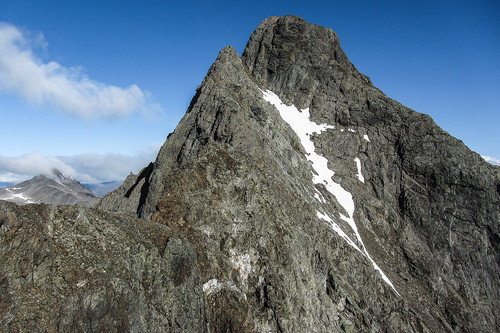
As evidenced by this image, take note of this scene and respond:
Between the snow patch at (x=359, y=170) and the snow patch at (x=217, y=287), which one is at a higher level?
the snow patch at (x=359, y=170)

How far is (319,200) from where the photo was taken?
42906 millimetres

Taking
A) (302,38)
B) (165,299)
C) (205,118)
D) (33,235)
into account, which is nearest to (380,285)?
(165,299)

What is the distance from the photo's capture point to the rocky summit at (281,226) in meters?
13.8

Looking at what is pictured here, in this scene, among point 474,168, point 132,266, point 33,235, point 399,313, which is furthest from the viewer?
point 474,168

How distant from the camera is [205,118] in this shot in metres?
43.6

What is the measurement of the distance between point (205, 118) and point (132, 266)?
30998 millimetres

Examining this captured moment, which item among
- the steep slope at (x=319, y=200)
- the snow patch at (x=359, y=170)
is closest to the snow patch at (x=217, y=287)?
the steep slope at (x=319, y=200)

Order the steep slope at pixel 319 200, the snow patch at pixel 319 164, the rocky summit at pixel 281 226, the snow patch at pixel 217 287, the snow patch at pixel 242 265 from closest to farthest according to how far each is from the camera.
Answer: the rocky summit at pixel 281 226 < the snow patch at pixel 217 287 < the snow patch at pixel 242 265 < the steep slope at pixel 319 200 < the snow patch at pixel 319 164

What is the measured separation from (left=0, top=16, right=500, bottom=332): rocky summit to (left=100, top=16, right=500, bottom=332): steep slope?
18 cm

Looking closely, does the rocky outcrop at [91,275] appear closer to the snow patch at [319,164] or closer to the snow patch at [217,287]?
the snow patch at [217,287]

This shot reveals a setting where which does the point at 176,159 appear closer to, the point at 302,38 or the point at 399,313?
the point at 399,313

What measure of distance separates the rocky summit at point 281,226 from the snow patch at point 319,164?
0.32 m

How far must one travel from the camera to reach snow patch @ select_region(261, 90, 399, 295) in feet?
130

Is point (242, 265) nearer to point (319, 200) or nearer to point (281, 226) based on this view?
point (281, 226)
